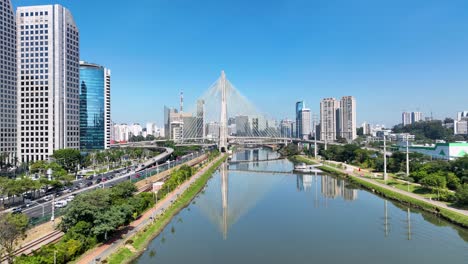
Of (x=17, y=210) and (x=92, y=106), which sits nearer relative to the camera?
(x=17, y=210)

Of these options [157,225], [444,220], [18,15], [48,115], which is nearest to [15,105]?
[48,115]

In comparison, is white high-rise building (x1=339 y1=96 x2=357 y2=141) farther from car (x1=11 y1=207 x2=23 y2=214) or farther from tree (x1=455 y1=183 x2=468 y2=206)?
car (x1=11 y1=207 x2=23 y2=214)

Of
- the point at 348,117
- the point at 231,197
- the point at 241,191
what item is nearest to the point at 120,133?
the point at 348,117

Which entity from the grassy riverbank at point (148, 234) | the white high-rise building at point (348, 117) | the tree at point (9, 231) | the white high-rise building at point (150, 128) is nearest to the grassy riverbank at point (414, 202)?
the grassy riverbank at point (148, 234)

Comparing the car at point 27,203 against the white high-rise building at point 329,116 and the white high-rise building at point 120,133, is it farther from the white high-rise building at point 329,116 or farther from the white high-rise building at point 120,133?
the white high-rise building at point 120,133

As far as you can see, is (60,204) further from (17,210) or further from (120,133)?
(120,133)

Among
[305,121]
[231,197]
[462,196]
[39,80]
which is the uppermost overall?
[39,80]
